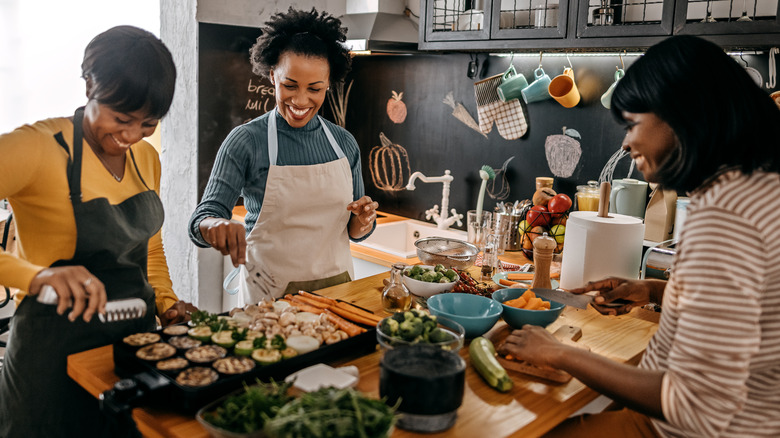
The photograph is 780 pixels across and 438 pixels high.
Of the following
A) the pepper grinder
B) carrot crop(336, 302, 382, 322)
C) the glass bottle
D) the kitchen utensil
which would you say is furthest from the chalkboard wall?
the kitchen utensil

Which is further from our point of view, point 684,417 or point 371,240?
point 371,240

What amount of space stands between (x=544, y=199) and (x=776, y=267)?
6.18 ft

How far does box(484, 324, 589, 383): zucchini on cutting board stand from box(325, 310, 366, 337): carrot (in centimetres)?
37

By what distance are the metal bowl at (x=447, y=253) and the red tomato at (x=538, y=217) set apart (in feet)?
1.74

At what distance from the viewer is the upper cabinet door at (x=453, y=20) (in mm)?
2807

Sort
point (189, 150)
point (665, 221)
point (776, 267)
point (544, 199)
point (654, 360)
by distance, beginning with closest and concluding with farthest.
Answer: point (776, 267), point (654, 360), point (665, 221), point (544, 199), point (189, 150)

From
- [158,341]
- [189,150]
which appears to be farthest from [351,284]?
[189,150]

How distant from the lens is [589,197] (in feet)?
9.44

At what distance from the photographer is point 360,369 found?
57.9 inches

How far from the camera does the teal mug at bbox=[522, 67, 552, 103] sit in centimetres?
300

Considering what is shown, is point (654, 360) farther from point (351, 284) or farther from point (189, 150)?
point (189, 150)

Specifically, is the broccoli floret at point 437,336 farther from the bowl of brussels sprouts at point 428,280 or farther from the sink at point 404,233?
the sink at point 404,233

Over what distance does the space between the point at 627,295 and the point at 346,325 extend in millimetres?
888

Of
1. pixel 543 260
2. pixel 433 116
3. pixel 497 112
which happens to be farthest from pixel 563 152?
pixel 543 260
